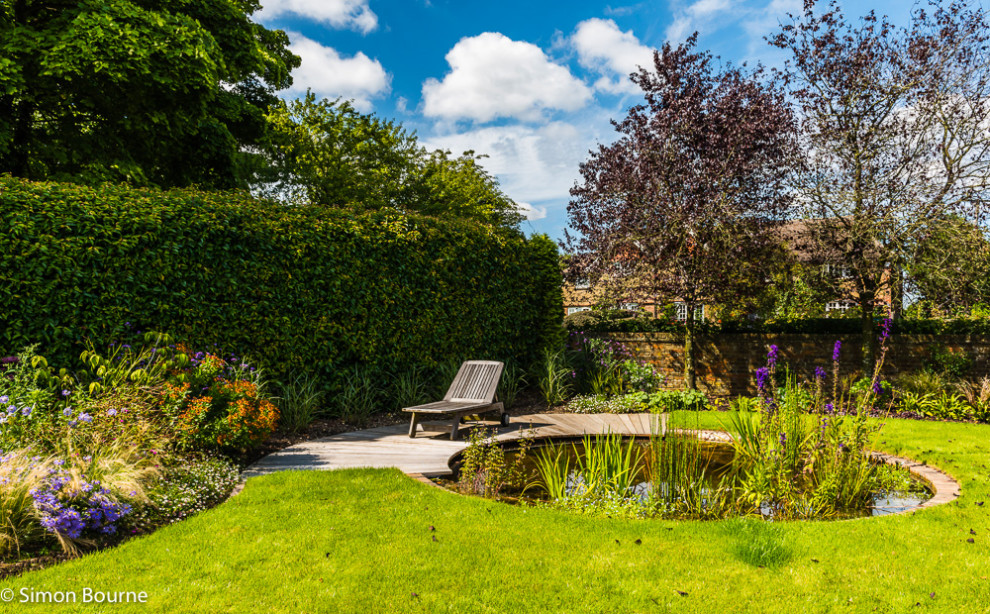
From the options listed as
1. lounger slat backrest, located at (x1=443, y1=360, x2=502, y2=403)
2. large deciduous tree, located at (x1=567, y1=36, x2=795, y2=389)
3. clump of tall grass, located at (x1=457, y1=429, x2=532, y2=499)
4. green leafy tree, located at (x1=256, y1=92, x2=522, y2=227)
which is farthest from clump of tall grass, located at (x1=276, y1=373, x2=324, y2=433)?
green leafy tree, located at (x1=256, y1=92, x2=522, y2=227)

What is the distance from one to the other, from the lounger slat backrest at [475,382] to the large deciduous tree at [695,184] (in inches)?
148

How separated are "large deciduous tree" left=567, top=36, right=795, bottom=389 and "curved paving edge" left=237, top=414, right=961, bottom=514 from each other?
3.29 meters

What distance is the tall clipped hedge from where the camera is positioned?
5910mm

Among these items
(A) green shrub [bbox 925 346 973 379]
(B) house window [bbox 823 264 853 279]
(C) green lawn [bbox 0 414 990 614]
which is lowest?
(C) green lawn [bbox 0 414 990 614]

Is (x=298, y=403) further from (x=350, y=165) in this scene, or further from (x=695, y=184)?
(x=350, y=165)

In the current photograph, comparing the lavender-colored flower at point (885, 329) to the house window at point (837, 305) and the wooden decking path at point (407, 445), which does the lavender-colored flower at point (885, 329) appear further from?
the wooden decking path at point (407, 445)

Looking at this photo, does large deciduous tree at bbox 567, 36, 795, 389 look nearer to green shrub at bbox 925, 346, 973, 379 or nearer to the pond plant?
green shrub at bbox 925, 346, 973, 379

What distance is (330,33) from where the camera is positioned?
16016mm

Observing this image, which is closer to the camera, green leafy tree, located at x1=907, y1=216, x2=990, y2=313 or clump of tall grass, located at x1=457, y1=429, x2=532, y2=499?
clump of tall grass, located at x1=457, y1=429, x2=532, y2=499

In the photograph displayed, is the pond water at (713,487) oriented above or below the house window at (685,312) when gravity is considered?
below

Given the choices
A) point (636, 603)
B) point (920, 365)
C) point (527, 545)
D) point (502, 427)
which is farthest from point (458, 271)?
point (920, 365)

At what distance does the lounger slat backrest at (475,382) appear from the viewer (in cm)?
794

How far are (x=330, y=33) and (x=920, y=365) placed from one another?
54.2 feet

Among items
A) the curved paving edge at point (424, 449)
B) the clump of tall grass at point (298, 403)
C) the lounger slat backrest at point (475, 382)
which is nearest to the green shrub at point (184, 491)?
the curved paving edge at point (424, 449)
